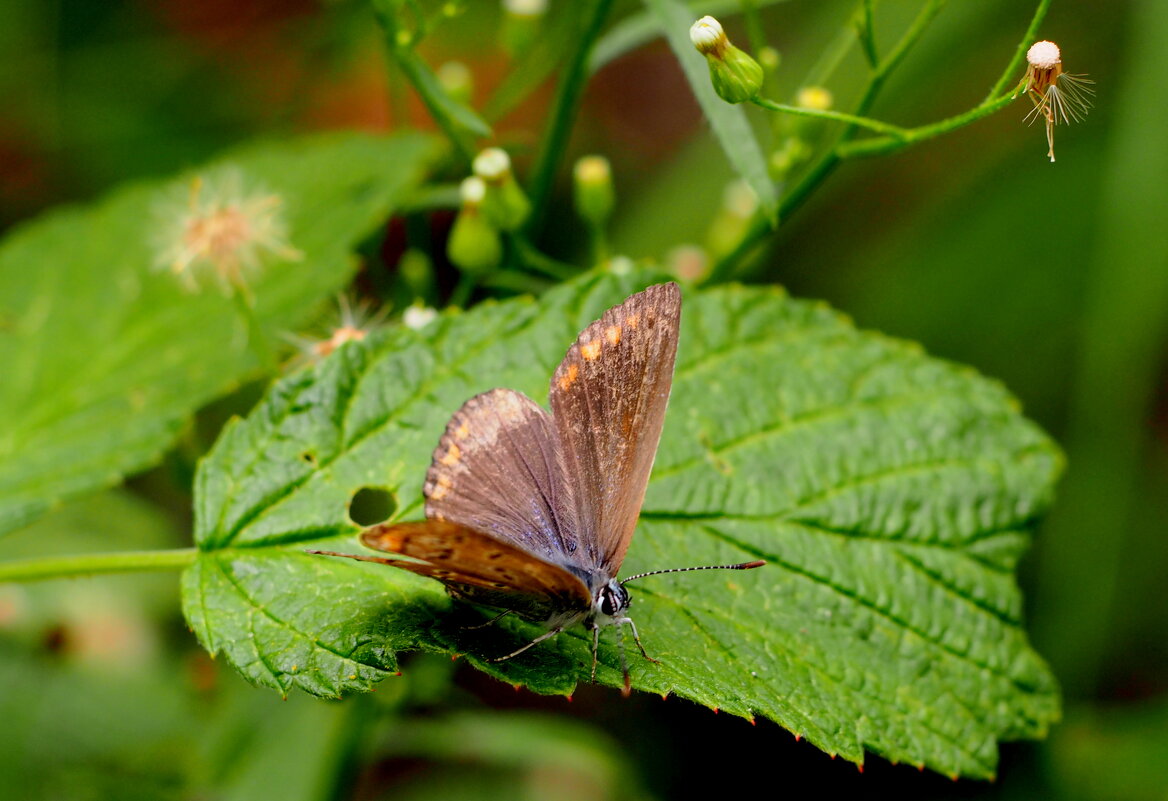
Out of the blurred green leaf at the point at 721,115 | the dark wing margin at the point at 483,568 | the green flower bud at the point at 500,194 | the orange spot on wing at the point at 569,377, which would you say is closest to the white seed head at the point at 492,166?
the green flower bud at the point at 500,194

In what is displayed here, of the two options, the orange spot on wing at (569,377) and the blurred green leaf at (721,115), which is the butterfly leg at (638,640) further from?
the blurred green leaf at (721,115)

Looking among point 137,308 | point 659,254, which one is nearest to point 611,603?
point 137,308

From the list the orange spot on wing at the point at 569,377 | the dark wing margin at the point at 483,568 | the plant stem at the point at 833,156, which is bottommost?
the dark wing margin at the point at 483,568

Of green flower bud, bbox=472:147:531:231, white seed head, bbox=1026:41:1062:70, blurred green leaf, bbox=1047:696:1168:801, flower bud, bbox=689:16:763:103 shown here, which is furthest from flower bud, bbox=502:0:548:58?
blurred green leaf, bbox=1047:696:1168:801

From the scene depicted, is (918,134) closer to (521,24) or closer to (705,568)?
(705,568)

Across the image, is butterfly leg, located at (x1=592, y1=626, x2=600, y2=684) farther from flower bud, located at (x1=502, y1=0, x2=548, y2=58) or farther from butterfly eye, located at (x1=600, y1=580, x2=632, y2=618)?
flower bud, located at (x1=502, y1=0, x2=548, y2=58)
